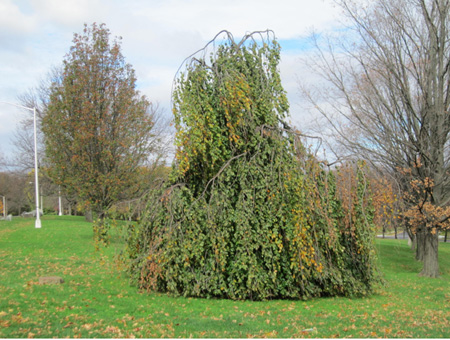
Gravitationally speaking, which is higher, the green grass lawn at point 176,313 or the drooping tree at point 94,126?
the drooping tree at point 94,126

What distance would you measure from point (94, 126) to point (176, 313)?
1187 centimetres

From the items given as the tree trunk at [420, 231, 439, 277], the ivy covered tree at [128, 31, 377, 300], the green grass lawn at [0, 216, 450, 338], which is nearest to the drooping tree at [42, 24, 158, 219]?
the green grass lawn at [0, 216, 450, 338]

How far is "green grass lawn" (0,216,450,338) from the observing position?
18.1 feet

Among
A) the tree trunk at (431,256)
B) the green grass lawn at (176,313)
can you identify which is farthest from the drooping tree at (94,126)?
the tree trunk at (431,256)

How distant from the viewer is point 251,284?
782 cm

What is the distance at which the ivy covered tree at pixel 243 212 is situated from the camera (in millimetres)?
7703

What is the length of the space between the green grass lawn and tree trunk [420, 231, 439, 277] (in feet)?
13.6

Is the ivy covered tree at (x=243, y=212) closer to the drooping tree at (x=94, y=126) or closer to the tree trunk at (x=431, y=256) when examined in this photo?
the tree trunk at (x=431, y=256)

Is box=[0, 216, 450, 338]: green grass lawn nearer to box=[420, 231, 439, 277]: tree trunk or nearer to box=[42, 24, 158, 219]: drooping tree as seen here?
box=[420, 231, 439, 277]: tree trunk

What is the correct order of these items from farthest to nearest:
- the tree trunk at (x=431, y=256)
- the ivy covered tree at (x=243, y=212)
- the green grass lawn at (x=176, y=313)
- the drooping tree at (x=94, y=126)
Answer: the drooping tree at (x=94, y=126) → the tree trunk at (x=431, y=256) → the ivy covered tree at (x=243, y=212) → the green grass lawn at (x=176, y=313)

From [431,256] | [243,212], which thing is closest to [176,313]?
[243,212]

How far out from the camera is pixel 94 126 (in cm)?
1689

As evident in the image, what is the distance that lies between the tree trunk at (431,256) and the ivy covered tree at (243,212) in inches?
272

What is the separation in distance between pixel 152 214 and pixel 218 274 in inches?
69.1
